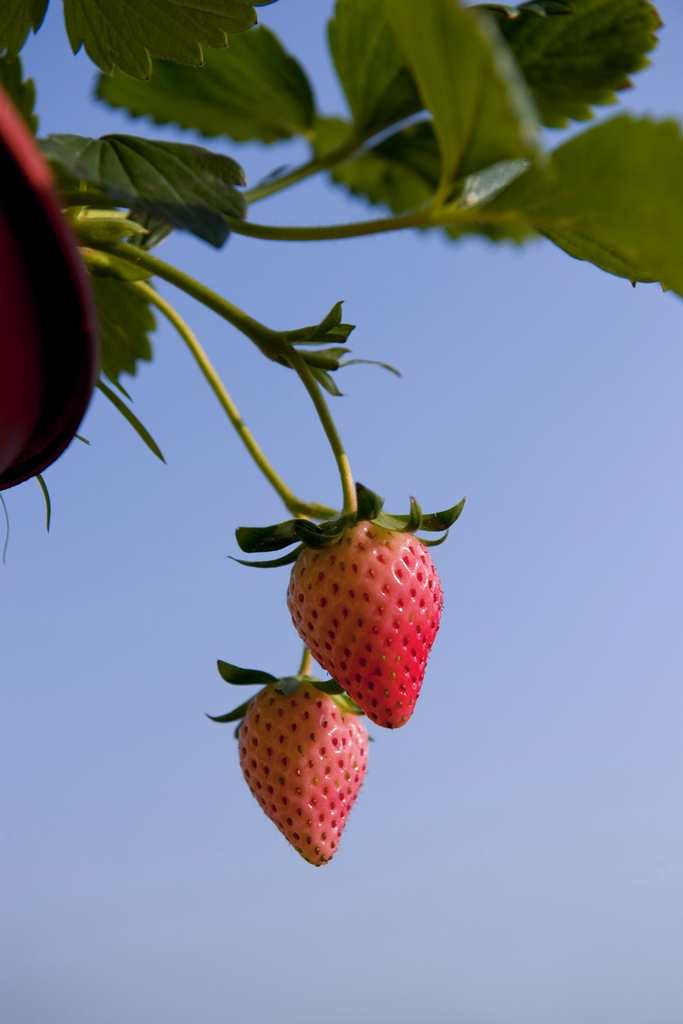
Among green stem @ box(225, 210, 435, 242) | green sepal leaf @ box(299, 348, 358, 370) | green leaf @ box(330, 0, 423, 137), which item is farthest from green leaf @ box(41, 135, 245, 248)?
green leaf @ box(330, 0, 423, 137)

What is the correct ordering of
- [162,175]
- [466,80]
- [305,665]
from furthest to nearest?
[305,665] < [162,175] < [466,80]

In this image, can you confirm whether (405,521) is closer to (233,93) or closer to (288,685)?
(288,685)

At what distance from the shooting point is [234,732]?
75 cm

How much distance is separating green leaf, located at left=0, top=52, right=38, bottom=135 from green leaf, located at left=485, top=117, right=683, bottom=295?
357 mm

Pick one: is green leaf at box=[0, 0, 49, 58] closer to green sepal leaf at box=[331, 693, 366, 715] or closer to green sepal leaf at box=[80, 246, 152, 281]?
green sepal leaf at box=[80, 246, 152, 281]

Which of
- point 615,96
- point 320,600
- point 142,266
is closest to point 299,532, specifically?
point 320,600

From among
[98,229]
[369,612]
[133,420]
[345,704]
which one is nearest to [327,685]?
[345,704]

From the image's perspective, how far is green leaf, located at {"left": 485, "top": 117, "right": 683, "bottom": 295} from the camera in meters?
0.32

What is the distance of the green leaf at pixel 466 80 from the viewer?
0.27 metres

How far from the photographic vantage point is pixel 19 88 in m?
0.66

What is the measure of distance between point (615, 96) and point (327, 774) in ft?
1.55

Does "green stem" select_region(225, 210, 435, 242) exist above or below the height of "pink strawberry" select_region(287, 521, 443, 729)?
above

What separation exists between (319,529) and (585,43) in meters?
0.30

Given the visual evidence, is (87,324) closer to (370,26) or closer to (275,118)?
(370,26)
